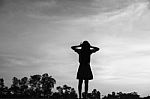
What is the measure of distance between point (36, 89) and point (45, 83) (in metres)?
3.44

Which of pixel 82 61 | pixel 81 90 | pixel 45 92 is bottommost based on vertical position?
pixel 81 90

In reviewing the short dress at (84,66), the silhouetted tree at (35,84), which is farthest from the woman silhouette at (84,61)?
the silhouetted tree at (35,84)

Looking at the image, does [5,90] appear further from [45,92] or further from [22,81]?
[45,92]

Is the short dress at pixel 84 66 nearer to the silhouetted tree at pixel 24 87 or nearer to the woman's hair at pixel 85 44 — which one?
the woman's hair at pixel 85 44

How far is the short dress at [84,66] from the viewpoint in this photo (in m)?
13.3

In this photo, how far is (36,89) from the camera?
9606cm

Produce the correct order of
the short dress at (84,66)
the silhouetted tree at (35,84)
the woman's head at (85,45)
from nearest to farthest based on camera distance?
the short dress at (84,66) → the woman's head at (85,45) → the silhouetted tree at (35,84)

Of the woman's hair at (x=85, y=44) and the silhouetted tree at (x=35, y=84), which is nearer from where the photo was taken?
the woman's hair at (x=85, y=44)

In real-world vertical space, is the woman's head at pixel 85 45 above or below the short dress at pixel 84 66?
above

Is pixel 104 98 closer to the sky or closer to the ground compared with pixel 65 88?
closer to the ground

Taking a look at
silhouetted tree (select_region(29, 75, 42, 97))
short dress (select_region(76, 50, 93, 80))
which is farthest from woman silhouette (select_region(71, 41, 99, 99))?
silhouetted tree (select_region(29, 75, 42, 97))

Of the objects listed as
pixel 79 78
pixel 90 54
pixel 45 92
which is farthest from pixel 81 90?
pixel 45 92

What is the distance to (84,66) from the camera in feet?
44.0

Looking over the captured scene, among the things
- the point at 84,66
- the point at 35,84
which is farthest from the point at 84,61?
the point at 35,84
